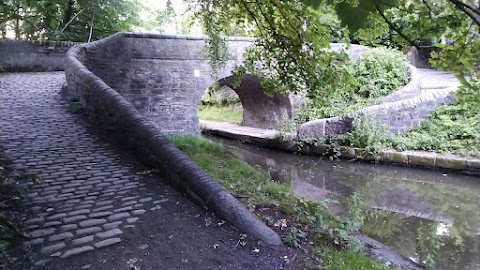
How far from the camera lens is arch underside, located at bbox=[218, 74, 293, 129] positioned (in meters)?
14.2

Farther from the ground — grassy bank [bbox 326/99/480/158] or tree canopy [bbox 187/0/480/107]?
tree canopy [bbox 187/0/480/107]

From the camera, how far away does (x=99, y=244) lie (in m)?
3.34

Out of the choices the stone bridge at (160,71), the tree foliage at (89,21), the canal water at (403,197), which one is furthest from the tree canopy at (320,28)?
the tree foliage at (89,21)

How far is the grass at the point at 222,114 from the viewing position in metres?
18.2

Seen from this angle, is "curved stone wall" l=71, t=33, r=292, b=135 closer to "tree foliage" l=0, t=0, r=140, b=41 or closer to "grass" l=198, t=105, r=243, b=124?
"tree foliage" l=0, t=0, r=140, b=41

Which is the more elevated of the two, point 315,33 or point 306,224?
point 315,33

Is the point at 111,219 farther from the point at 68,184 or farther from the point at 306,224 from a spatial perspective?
the point at 306,224

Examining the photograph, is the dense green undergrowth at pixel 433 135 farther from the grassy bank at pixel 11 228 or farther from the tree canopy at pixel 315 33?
the grassy bank at pixel 11 228

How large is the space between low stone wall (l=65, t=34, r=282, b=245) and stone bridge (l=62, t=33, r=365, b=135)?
1.92m

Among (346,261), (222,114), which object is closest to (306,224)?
(346,261)

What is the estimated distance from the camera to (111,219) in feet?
12.5

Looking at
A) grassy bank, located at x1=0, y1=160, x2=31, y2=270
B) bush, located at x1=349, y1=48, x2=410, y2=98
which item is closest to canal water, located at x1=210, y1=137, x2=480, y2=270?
bush, located at x1=349, y1=48, x2=410, y2=98

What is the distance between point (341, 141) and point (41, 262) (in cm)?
890

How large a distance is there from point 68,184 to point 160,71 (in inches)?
274
